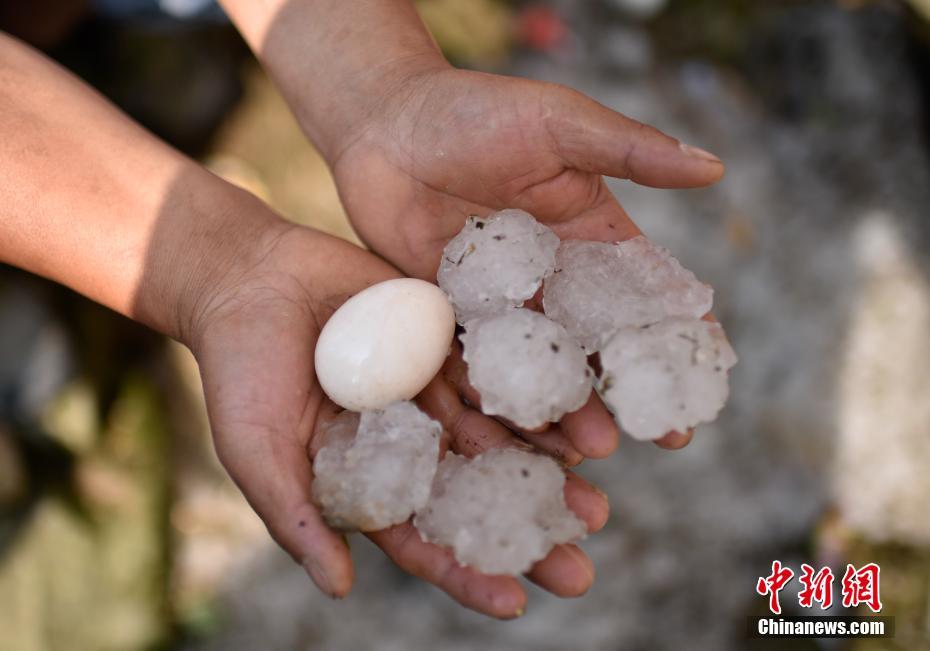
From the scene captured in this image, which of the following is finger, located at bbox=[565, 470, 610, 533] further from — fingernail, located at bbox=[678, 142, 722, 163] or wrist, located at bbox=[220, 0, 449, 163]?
wrist, located at bbox=[220, 0, 449, 163]

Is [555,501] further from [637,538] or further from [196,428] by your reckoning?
[196,428]

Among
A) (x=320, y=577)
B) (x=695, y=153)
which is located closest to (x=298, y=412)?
(x=320, y=577)

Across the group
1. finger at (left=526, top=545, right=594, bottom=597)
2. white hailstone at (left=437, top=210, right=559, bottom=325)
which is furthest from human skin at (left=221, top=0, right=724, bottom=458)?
finger at (left=526, top=545, right=594, bottom=597)

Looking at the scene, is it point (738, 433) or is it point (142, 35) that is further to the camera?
point (142, 35)

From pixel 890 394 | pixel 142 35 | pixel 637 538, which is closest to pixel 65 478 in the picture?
pixel 142 35

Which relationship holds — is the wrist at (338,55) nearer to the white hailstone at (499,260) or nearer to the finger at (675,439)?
the white hailstone at (499,260)

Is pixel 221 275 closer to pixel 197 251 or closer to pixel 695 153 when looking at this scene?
pixel 197 251
